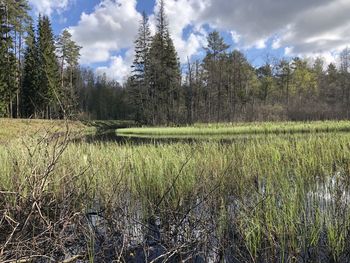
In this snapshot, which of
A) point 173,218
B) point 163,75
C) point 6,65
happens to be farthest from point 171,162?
point 163,75

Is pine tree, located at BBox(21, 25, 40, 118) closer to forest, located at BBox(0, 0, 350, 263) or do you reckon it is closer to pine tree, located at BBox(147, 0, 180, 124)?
forest, located at BBox(0, 0, 350, 263)

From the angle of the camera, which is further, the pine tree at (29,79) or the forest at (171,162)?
the pine tree at (29,79)

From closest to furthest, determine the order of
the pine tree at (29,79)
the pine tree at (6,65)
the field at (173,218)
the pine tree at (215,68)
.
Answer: the field at (173,218) → the pine tree at (6,65) → the pine tree at (29,79) → the pine tree at (215,68)

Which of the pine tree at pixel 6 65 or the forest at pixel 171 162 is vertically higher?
the pine tree at pixel 6 65

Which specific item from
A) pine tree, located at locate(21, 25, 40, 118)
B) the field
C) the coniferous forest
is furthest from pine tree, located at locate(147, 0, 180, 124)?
the field

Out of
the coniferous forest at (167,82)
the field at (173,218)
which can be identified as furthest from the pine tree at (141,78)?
the field at (173,218)

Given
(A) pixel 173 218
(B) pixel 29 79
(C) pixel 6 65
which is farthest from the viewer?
(B) pixel 29 79

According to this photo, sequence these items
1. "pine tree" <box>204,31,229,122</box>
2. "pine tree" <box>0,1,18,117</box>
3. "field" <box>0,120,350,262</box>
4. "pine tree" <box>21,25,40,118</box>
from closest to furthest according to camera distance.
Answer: "field" <box>0,120,350,262</box>
"pine tree" <box>0,1,18,117</box>
"pine tree" <box>21,25,40,118</box>
"pine tree" <box>204,31,229,122</box>

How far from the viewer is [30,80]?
4031 cm

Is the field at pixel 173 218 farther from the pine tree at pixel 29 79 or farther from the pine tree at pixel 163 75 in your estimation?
the pine tree at pixel 29 79

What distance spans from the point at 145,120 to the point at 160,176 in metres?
38.0

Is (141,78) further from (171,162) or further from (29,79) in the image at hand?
(171,162)

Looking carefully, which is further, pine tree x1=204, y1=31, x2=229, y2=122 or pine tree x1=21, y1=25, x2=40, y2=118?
pine tree x1=204, y1=31, x2=229, y2=122

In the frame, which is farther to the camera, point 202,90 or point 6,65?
point 202,90
